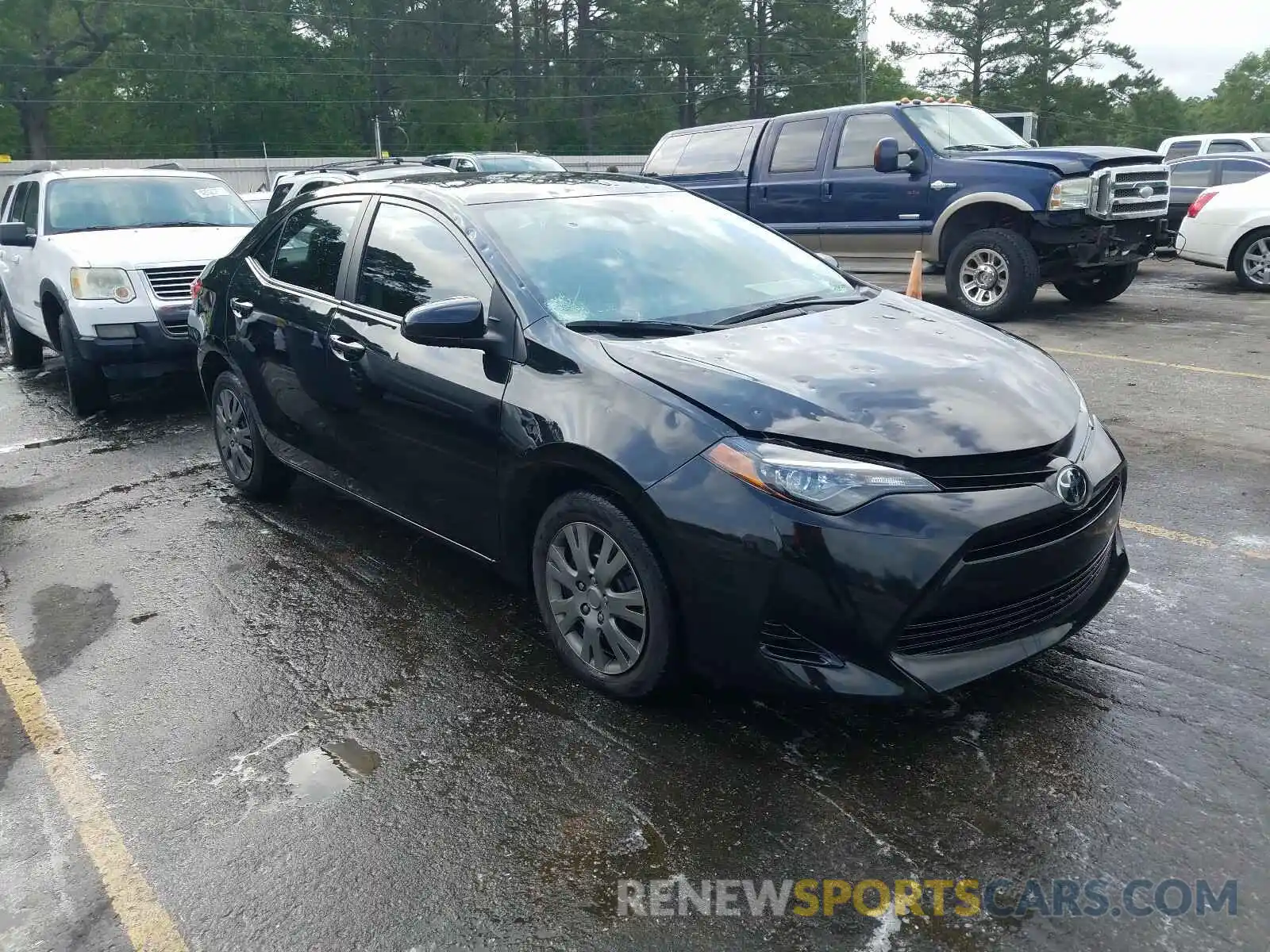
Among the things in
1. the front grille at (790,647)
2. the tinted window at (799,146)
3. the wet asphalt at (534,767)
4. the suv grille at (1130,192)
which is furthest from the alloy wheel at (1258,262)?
the front grille at (790,647)

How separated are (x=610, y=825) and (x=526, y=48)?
6931cm

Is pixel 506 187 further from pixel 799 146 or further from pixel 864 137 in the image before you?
pixel 799 146

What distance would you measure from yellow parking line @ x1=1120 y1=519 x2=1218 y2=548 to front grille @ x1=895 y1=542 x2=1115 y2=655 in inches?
67.0

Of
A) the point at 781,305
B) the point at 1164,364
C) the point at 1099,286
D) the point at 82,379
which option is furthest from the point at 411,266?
the point at 1099,286

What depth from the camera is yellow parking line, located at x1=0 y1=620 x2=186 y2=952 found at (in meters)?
2.63

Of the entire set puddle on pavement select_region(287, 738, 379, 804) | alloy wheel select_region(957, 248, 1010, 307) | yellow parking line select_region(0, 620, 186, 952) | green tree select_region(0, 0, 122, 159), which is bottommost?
yellow parking line select_region(0, 620, 186, 952)

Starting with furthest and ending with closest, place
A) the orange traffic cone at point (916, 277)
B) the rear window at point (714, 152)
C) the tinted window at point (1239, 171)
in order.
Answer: the tinted window at point (1239, 171), the rear window at point (714, 152), the orange traffic cone at point (916, 277)

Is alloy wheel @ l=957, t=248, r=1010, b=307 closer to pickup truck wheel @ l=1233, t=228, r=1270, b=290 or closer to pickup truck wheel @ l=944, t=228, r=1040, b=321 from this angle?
pickup truck wheel @ l=944, t=228, r=1040, b=321

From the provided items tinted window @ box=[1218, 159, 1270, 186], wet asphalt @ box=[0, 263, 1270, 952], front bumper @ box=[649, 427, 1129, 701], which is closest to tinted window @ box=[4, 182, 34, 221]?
wet asphalt @ box=[0, 263, 1270, 952]

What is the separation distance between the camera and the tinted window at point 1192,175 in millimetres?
14938

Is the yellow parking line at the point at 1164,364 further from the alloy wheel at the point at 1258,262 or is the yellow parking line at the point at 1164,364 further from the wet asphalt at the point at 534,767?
the alloy wheel at the point at 1258,262

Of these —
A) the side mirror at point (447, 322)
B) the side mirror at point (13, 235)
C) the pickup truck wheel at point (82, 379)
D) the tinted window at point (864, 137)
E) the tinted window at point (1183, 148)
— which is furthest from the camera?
the tinted window at point (1183, 148)

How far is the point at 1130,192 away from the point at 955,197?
1.59m

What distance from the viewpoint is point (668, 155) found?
42.8 ft
